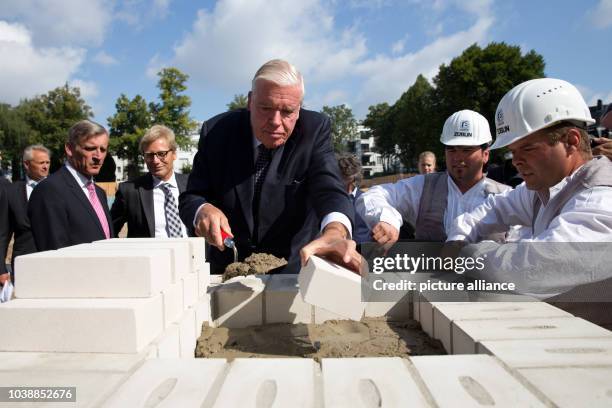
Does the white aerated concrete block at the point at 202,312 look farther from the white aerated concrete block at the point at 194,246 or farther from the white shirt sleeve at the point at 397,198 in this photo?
the white shirt sleeve at the point at 397,198

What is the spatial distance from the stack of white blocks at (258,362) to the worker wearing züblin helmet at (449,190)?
5.37 feet

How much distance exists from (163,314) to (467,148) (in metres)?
2.75

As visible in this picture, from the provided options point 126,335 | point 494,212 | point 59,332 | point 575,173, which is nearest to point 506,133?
point 575,173

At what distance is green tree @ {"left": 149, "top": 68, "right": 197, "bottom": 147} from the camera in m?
37.4

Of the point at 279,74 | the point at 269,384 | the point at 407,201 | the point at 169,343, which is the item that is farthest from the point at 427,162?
the point at 269,384

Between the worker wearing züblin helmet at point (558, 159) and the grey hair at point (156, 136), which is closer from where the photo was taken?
the worker wearing züblin helmet at point (558, 159)

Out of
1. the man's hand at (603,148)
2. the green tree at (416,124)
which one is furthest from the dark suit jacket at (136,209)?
the green tree at (416,124)

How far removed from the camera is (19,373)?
130cm

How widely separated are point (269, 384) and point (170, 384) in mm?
281

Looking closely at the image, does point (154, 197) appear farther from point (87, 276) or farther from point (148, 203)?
point (87, 276)

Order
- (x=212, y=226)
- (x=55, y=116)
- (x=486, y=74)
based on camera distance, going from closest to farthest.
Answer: (x=212, y=226), (x=486, y=74), (x=55, y=116)

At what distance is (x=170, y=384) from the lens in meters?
1.26

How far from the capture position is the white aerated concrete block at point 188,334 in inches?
73.0

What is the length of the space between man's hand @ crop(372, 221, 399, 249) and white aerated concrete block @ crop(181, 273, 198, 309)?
4.01 feet
